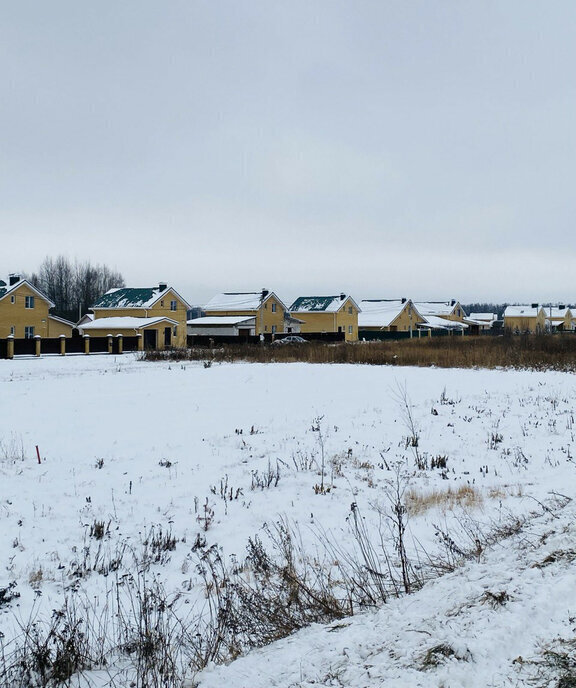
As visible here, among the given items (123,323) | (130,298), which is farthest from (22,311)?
(130,298)

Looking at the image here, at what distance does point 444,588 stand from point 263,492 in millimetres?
3393

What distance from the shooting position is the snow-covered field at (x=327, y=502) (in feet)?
7.80

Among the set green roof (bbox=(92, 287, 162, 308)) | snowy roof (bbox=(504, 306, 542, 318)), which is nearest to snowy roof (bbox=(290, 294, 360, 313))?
green roof (bbox=(92, 287, 162, 308))

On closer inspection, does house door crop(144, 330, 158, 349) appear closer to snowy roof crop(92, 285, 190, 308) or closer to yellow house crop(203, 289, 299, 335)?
snowy roof crop(92, 285, 190, 308)

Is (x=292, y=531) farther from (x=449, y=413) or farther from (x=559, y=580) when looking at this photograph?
(x=449, y=413)

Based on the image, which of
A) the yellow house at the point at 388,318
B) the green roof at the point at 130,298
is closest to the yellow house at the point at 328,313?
the yellow house at the point at 388,318

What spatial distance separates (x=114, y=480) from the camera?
21.3ft

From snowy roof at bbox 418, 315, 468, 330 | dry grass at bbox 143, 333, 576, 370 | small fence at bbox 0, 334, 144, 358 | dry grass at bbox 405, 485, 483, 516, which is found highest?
snowy roof at bbox 418, 315, 468, 330

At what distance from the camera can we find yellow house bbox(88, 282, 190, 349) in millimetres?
42312

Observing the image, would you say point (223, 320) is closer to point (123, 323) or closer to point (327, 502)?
point (123, 323)

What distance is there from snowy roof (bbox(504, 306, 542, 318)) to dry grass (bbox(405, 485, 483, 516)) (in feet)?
294

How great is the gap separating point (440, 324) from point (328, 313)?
25.2m

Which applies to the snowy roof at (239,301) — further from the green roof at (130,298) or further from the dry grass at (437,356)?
the dry grass at (437,356)

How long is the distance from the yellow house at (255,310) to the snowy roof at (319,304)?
130 inches
